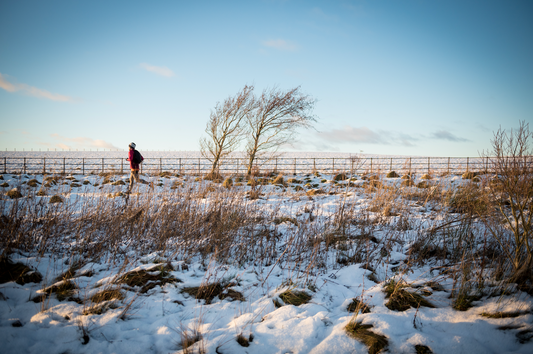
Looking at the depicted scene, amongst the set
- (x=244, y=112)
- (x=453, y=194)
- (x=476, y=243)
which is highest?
(x=244, y=112)

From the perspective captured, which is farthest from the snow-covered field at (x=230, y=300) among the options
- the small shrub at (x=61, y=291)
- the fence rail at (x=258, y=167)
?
the fence rail at (x=258, y=167)

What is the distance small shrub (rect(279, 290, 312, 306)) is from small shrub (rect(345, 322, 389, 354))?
48 centimetres

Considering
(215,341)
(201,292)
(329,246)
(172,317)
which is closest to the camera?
(215,341)

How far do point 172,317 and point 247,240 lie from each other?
1.55 meters

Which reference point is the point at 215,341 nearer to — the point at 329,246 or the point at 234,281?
the point at 234,281

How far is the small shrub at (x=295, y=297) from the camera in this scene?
2031 mm

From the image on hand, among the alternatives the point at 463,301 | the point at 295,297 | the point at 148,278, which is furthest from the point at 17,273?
the point at 463,301

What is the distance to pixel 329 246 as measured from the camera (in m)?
3.28

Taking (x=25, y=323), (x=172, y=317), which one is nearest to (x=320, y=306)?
(x=172, y=317)

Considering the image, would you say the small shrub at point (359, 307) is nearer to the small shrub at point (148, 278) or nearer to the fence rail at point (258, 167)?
the small shrub at point (148, 278)

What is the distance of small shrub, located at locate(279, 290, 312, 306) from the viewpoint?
2.03m

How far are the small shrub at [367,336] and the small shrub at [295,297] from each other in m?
0.48

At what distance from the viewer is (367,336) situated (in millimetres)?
1532

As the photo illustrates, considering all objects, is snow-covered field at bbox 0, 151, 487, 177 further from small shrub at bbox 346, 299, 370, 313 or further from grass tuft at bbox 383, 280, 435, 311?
small shrub at bbox 346, 299, 370, 313
